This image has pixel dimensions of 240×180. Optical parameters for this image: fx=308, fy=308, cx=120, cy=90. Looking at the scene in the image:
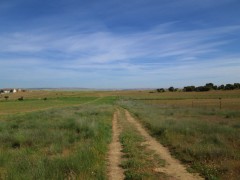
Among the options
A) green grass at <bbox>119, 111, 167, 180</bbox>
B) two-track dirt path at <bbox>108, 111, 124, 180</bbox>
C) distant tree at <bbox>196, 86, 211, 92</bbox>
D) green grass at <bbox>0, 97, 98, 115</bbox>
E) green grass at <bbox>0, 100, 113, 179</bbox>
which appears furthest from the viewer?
distant tree at <bbox>196, 86, 211, 92</bbox>

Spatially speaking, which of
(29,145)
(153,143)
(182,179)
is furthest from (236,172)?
(29,145)

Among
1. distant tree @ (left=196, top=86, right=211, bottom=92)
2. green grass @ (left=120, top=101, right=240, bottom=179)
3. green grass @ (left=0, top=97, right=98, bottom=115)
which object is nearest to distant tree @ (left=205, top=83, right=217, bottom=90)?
distant tree @ (left=196, top=86, right=211, bottom=92)

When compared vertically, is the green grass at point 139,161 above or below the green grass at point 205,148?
below

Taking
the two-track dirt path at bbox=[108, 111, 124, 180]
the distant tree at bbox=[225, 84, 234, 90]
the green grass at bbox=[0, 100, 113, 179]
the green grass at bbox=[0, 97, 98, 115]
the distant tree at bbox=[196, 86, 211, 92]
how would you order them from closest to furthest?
the green grass at bbox=[0, 100, 113, 179] → the two-track dirt path at bbox=[108, 111, 124, 180] → the green grass at bbox=[0, 97, 98, 115] → the distant tree at bbox=[225, 84, 234, 90] → the distant tree at bbox=[196, 86, 211, 92]

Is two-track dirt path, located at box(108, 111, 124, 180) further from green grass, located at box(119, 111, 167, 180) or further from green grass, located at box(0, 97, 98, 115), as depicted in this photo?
green grass, located at box(0, 97, 98, 115)

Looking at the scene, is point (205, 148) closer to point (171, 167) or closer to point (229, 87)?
point (171, 167)

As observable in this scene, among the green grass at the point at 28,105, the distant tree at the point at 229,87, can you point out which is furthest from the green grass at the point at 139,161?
the distant tree at the point at 229,87

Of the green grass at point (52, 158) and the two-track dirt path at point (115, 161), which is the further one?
the two-track dirt path at point (115, 161)

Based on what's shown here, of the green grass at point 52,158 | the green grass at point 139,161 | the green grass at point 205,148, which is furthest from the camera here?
the green grass at point 205,148

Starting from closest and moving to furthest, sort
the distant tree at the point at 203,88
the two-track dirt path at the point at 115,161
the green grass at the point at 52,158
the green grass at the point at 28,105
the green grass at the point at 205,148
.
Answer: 1. the green grass at the point at 52,158
2. the two-track dirt path at the point at 115,161
3. the green grass at the point at 205,148
4. the green grass at the point at 28,105
5. the distant tree at the point at 203,88

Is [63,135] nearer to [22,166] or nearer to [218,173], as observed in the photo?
[22,166]

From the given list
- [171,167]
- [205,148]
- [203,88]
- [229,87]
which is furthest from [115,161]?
[203,88]

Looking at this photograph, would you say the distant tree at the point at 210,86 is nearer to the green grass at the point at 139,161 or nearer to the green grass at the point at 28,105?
the green grass at the point at 28,105

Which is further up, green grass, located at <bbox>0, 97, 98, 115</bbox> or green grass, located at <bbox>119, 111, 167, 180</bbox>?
green grass, located at <bbox>119, 111, 167, 180</bbox>
